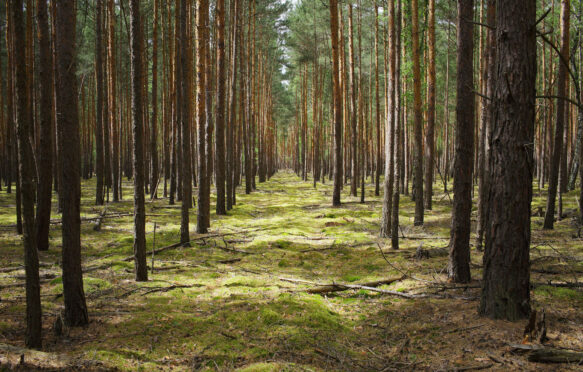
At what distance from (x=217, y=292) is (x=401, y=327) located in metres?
2.88

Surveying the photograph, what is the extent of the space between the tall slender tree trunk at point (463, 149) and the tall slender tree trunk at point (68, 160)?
5.15 metres

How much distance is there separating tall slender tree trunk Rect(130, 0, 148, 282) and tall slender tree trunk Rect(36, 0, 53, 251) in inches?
86.2

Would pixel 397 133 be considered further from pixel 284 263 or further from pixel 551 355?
pixel 551 355

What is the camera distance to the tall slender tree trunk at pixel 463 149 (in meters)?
5.84

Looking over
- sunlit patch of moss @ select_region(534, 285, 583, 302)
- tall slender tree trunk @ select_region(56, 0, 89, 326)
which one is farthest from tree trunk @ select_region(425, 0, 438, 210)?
tall slender tree trunk @ select_region(56, 0, 89, 326)

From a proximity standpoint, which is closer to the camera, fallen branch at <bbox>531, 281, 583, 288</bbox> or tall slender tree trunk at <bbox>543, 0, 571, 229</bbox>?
fallen branch at <bbox>531, 281, 583, 288</bbox>

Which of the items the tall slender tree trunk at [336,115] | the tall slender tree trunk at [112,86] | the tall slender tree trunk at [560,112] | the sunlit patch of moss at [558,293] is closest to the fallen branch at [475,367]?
the sunlit patch of moss at [558,293]

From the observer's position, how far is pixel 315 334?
15.1 feet

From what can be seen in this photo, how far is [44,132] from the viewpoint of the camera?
802 cm

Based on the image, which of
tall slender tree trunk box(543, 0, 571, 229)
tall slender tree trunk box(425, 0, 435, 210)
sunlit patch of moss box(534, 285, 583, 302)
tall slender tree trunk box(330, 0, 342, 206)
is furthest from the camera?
tall slender tree trunk box(330, 0, 342, 206)

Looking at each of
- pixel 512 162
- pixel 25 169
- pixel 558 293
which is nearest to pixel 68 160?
pixel 25 169

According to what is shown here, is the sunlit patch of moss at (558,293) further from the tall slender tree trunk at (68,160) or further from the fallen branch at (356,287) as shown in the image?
the tall slender tree trunk at (68,160)

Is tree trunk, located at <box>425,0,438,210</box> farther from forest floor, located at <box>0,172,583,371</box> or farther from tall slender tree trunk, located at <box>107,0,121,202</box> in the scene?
tall slender tree trunk, located at <box>107,0,121,202</box>

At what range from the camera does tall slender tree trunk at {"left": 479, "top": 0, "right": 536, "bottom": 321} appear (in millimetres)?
4113
